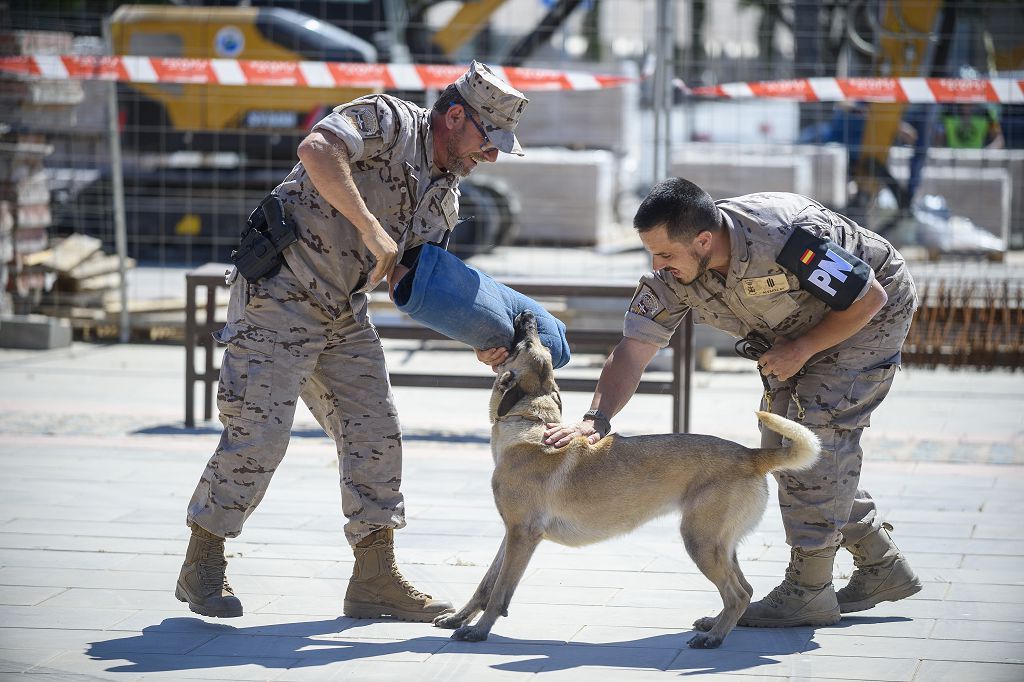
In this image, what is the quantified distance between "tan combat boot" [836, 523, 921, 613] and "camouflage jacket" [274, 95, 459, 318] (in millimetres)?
2045

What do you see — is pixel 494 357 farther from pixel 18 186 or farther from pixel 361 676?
pixel 18 186

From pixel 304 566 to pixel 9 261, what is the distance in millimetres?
7828

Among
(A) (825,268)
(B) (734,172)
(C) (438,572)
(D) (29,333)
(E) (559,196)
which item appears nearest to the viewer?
(A) (825,268)

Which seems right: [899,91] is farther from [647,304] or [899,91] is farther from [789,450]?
A: [789,450]

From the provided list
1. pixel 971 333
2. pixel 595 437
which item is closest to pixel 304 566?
pixel 595 437

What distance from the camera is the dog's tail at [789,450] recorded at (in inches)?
153

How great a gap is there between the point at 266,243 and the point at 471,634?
1.50 meters

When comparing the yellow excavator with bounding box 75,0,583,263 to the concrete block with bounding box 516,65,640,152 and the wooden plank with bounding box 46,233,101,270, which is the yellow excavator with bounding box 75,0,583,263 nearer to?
the wooden plank with bounding box 46,233,101,270

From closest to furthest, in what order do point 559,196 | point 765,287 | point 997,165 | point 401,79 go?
point 765,287
point 401,79
point 559,196
point 997,165

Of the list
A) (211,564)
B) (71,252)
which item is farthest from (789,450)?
(71,252)

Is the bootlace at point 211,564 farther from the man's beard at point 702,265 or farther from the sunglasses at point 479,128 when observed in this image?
the man's beard at point 702,265

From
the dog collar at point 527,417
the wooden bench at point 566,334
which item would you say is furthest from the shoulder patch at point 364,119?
the wooden bench at point 566,334

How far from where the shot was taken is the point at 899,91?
988cm

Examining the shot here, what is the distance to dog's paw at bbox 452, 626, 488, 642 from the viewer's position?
4.04 m
